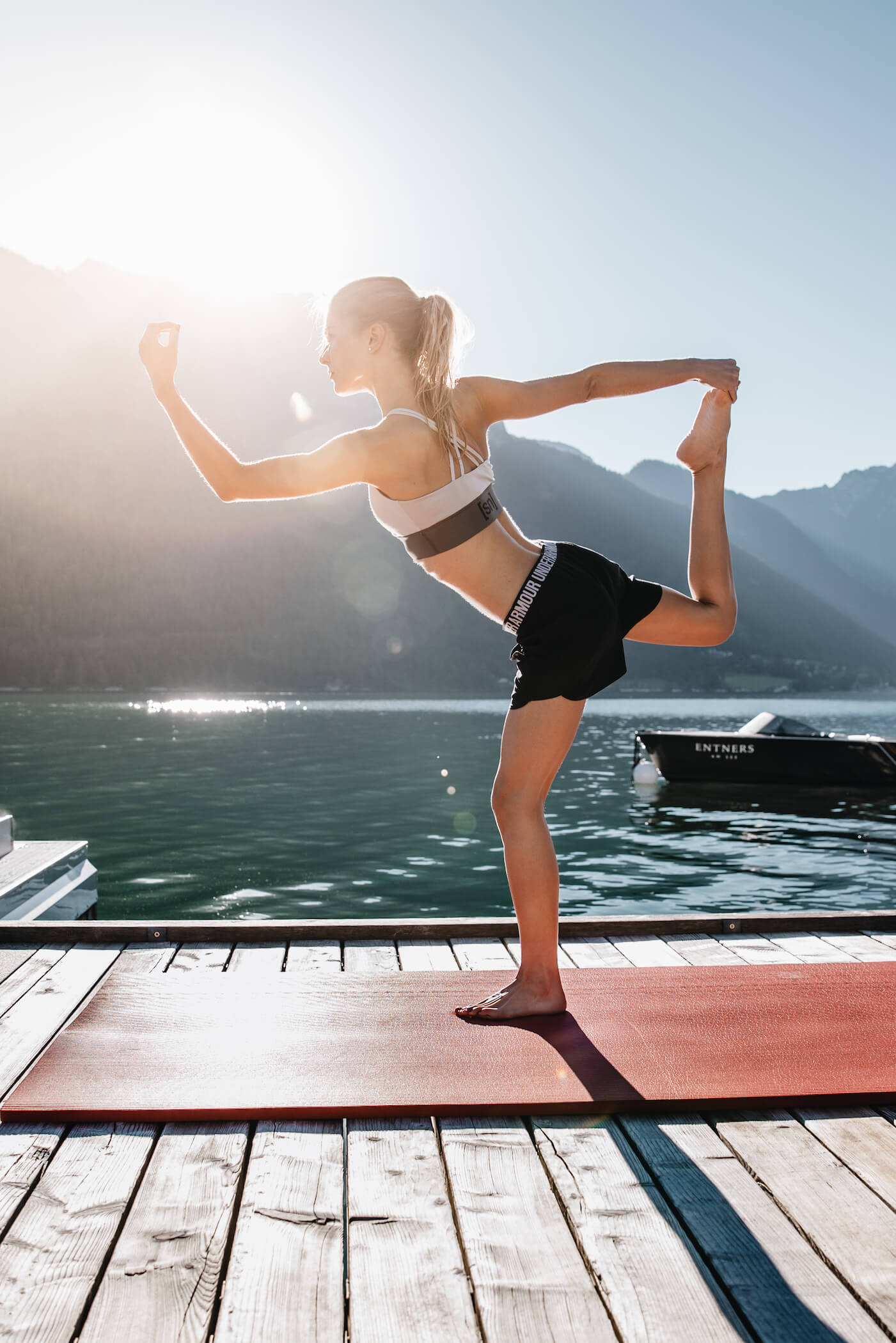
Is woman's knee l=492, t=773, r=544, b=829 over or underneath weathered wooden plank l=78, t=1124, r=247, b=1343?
over

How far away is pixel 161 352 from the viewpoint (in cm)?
268

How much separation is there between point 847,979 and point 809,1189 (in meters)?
1.67

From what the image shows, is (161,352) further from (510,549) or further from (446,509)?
(510,549)

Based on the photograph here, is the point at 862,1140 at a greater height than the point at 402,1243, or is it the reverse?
the point at 402,1243

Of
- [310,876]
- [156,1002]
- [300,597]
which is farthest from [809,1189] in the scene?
[300,597]

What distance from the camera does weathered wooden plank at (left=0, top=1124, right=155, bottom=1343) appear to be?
1606mm

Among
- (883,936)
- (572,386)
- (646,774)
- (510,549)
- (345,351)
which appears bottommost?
(646,774)

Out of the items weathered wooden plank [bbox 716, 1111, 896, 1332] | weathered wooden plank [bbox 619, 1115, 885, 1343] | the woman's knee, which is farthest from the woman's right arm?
weathered wooden plank [bbox 716, 1111, 896, 1332]

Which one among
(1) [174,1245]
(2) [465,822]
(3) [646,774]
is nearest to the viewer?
(1) [174,1245]

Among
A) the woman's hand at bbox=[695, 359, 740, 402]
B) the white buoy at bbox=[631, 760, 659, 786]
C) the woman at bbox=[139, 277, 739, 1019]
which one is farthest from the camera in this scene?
the white buoy at bbox=[631, 760, 659, 786]

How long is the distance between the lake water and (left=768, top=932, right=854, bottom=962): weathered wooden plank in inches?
302

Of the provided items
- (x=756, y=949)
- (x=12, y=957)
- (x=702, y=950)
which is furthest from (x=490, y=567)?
(x=12, y=957)

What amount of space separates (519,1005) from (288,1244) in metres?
1.38

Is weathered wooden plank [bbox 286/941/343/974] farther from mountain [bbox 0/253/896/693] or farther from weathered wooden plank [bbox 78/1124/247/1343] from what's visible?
mountain [bbox 0/253/896/693]
